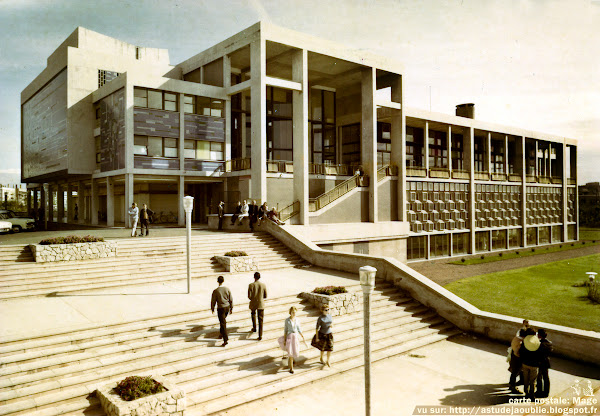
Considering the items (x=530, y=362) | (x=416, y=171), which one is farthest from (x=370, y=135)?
(x=530, y=362)

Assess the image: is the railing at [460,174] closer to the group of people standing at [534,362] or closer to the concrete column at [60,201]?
the group of people standing at [534,362]

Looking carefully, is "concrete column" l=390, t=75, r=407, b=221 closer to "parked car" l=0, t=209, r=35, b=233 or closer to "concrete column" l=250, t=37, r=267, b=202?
"concrete column" l=250, t=37, r=267, b=202

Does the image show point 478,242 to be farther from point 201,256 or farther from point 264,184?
point 201,256

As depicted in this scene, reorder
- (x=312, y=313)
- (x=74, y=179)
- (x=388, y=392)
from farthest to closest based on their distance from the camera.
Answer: (x=74, y=179) → (x=312, y=313) → (x=388, y=392)

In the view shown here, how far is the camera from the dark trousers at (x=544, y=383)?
8758 millimetres

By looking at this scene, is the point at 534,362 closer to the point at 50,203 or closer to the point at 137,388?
the point at 137,388

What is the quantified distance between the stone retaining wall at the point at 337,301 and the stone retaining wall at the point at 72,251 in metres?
8.62

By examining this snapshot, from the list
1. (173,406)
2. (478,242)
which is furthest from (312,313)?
(478,242)

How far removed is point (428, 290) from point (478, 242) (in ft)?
96.9

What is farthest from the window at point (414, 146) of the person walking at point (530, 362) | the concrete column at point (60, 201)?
the concrete column at point (60, 201)

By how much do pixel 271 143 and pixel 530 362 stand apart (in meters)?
27.5

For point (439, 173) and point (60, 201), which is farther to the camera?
point (60, 201)

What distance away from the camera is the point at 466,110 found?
4212 cm

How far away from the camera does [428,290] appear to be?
14.8 metres
